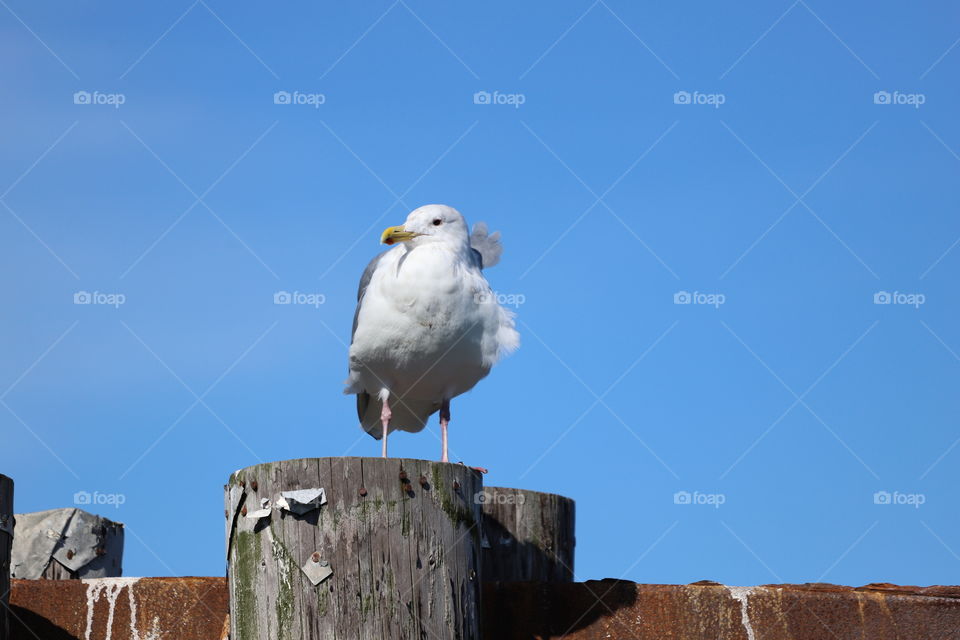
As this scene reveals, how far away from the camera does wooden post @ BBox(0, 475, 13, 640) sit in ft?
18.0

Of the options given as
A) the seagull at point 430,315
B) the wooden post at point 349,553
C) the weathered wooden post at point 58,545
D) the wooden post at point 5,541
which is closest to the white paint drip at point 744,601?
the wooden post at point 349,553

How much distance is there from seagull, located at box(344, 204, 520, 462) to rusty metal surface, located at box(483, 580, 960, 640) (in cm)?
344

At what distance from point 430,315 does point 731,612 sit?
399 cm

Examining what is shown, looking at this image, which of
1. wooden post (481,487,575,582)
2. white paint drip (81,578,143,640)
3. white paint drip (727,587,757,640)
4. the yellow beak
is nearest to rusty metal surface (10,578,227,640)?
white paint drip (81,578,143,640)

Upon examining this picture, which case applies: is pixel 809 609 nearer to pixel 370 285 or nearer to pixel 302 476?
pixel 302 476

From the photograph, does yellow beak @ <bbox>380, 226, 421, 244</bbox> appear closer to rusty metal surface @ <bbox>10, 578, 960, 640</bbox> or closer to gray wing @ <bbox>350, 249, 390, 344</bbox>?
gray wing @ <bbox>350, 249, 390, 344</bbox>

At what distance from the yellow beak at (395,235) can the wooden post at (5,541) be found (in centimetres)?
456

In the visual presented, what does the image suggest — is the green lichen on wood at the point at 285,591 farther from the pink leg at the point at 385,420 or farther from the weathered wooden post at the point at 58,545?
the pink leg at the point at 385,420

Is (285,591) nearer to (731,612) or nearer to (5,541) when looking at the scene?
(5,541)

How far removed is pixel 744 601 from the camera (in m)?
5.87

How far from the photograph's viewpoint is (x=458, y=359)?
9406mm

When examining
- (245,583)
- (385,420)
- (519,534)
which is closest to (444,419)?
(385,420)

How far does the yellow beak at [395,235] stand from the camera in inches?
381

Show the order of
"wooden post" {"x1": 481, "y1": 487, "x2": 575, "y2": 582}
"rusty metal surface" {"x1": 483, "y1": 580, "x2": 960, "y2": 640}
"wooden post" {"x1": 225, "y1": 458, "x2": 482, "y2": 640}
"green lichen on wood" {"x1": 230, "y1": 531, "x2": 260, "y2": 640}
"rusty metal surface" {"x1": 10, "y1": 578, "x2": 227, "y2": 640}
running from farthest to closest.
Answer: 1. "wooden post" {"x1": 481, "y1": 487, "x2": 575, "y2": 582}
2. "rusty metal surface" {"x1": 10, "y1": 578, "x2": 227, "y2": 640}
3. "rusty metal surface" {"x1": 483, "y1": 580, "x2": 960, "y2": 640}
4. "green lichen on wood" {"x1": 230, "y1": 531, "x2": 260, "y2": 640}
5. "wooden post" {"x1": 225, "y1": 458, "x2": 482, "y2": 640}
